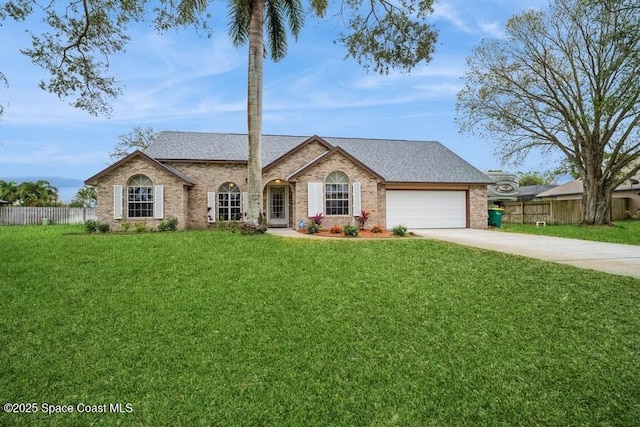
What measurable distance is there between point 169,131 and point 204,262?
16.3 meters

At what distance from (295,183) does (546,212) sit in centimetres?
1903

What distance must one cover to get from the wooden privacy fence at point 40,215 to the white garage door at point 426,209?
23.2 meters

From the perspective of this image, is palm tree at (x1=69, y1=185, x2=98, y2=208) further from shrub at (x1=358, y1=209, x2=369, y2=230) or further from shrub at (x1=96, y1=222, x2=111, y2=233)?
shrub at (x1=358, y1=209, x2=369, y2=230)

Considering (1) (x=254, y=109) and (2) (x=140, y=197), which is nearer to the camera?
(1) (x=254, y=109)

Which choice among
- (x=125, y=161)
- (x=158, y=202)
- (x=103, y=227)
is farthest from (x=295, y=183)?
(x=103, y=227)

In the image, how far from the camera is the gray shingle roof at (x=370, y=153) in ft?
63.9

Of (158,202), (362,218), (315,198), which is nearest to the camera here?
(315,198)

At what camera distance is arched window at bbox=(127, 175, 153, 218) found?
17.0m

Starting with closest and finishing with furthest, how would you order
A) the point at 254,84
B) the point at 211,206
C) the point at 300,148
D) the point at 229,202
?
the point at 254,84
the point at 300,148
the point at 211,206
the point at 229,202

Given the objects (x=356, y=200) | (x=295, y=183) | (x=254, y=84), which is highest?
(x=254, y=84)

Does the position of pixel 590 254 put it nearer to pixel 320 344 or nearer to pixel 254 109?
pixel 320 344

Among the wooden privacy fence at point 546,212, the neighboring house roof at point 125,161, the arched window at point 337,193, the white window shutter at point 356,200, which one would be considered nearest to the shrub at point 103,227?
the neighboring house roof at point 125,161

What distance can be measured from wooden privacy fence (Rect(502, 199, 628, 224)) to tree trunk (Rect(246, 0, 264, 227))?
21.7 m

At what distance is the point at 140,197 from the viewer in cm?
1708
